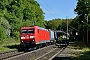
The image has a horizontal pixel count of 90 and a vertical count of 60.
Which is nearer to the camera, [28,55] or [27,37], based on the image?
[28,55]

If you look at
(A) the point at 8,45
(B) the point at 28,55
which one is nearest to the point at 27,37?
(B) the point at 28,55

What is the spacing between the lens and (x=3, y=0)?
55094 millimetres

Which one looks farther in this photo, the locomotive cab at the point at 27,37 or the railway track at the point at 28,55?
the locomotive cab at the point at 27,37

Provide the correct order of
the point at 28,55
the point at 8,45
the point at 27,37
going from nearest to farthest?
the point at 28,55 < the point at 27,37 < the point at 8,45

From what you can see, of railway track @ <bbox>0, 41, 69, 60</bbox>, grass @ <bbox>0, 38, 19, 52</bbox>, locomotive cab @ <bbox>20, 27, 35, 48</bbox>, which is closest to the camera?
railway track @ <bbox>0, 41, 69, 60</bbox>

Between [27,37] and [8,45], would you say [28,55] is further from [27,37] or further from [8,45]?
[8,45]

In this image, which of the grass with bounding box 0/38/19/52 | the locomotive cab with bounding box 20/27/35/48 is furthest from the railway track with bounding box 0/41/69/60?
the grass with bounding box 0/38/19/52

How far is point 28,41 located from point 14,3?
97.4 ft

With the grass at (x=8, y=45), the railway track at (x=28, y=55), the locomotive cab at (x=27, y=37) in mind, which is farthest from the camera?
the grass at (x=8, y=45)

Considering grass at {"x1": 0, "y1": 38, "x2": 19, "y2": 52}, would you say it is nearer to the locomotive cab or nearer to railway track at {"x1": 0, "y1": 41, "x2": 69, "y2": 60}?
the locomotive cab

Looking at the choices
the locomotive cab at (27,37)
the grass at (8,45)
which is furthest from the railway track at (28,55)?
the grass at (8,45)

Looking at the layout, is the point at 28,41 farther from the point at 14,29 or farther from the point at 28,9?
the point at 28,9

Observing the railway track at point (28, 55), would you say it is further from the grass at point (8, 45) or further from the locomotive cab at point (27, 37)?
the grass at point (8, 45)

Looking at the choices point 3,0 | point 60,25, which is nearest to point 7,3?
point 3,0
